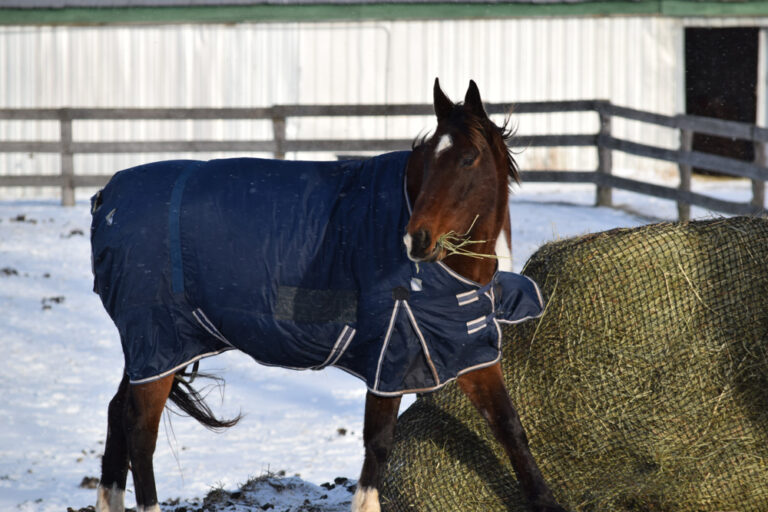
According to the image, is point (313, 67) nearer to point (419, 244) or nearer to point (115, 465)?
point (115, 465)

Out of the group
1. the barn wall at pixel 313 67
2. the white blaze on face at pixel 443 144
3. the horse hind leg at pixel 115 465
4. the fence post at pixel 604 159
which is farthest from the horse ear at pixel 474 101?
the barn wall at pixel 313 67

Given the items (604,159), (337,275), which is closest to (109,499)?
(337,275)

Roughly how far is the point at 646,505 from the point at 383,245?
65.9 inches

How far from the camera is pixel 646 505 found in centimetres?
408

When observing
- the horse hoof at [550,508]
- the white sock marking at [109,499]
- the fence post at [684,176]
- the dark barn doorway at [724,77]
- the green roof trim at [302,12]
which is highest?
the green roof trim at [302,12]

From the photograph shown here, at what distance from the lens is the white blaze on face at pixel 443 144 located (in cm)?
344

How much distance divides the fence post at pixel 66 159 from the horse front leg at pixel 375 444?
10471 mm

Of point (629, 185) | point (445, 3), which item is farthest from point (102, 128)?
point (629, 185)

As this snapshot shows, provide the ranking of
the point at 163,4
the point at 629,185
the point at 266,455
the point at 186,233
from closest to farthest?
the point at 186,233 → the point at 266,455 → the point at 629,185 → the point at 163,4

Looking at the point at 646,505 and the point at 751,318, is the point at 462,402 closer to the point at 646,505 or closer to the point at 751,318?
the point at 646,505

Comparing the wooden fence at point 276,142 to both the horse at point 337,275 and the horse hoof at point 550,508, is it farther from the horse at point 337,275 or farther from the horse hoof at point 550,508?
the horse hoof at point 550,508

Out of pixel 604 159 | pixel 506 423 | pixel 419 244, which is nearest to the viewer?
pixel 419 244

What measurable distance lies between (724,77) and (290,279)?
15.5m

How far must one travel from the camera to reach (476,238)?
11.7ft
